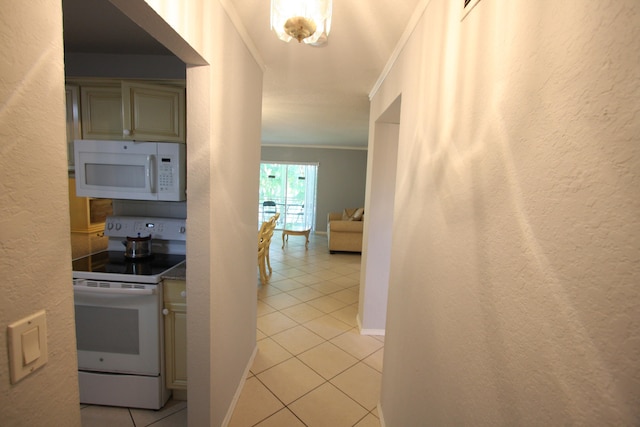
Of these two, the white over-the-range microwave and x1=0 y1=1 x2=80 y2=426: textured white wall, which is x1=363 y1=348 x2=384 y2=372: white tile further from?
x1=0 y1=1 x2=80 y2=426: textured white wall

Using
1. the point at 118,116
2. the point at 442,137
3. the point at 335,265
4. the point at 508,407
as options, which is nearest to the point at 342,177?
the point at 335,265

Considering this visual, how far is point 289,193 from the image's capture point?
8680mm

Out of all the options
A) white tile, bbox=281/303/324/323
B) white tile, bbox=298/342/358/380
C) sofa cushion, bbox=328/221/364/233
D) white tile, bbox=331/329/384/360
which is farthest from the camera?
sofa cushion, bbox=328/221/364/233

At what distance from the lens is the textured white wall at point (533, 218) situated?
1.45ft

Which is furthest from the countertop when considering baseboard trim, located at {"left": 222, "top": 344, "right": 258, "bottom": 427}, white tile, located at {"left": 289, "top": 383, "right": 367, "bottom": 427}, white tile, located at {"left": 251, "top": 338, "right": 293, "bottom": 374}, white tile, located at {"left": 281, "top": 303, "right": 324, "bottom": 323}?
white tile, located at {"left": 281, "top": 303, "right": 324, "bottom": 323}

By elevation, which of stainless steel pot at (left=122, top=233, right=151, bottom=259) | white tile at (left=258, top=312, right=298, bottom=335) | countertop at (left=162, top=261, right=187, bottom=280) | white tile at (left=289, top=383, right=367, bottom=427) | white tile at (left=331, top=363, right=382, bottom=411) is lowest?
white tile at (left=289, top=383, right=367, bottom=427)

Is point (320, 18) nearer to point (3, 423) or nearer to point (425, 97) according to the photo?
point (425, 97)

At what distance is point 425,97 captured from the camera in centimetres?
133

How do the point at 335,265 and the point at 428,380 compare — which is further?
the point at 335,265

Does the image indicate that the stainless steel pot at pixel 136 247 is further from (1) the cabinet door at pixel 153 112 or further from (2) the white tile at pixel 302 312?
(2) the white tile at pixel 302 312

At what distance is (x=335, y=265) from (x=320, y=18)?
477 centimetres

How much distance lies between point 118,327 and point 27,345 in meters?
1.53

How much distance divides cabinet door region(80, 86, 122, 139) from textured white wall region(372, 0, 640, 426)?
86.4 inches

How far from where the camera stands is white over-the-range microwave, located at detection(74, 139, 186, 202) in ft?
6.63
